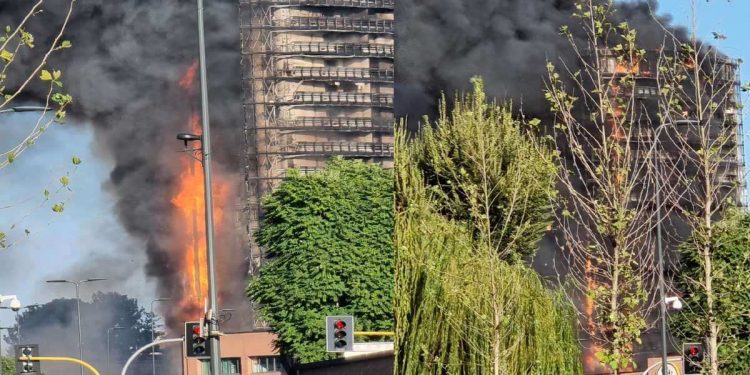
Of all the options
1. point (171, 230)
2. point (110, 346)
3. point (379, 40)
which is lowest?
point (110, 346)

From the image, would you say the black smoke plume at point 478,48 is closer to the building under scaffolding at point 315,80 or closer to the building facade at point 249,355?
the building under scaffolding at point 315,80

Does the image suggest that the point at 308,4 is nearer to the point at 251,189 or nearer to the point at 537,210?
the point at 251,189

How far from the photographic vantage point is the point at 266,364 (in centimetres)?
4688

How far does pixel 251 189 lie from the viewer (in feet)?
137

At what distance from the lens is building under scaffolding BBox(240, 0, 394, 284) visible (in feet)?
134

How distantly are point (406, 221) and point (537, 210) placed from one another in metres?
3.49

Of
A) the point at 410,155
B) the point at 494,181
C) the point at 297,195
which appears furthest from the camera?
the point at 297,195

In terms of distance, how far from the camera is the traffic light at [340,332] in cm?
3534

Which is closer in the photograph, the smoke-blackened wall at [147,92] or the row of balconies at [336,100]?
the smoke-blackened wall at [147,92]

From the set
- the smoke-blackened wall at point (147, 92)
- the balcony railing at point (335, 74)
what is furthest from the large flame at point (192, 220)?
the balcony railing at point (335, 74)

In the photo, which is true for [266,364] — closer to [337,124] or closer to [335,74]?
[337,124]

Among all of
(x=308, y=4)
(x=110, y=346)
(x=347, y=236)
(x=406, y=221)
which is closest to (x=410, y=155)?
(x=406, y=221)

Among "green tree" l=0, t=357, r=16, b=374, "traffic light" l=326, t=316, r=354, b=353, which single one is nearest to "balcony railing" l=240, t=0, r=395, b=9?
"traffic light" l=326, t=316, r=354, b=353

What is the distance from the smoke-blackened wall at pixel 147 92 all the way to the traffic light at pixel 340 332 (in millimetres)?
7105
